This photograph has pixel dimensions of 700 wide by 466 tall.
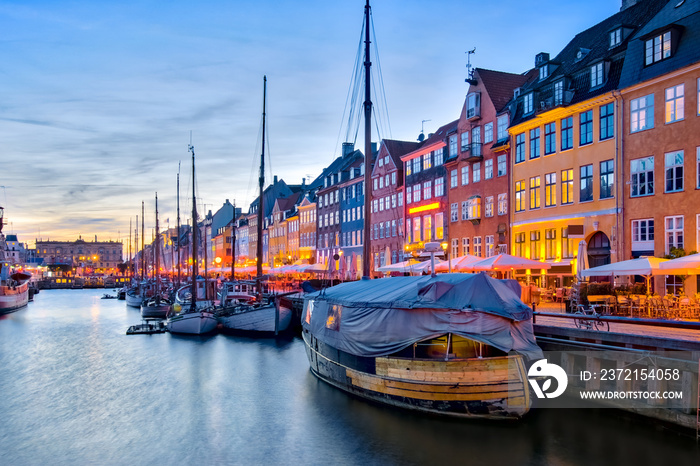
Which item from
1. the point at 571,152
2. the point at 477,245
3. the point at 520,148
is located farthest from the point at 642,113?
the point at 477,245

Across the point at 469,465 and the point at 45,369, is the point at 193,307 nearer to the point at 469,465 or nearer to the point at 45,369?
Result: the point at 45,369

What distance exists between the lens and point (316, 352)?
1091 inches

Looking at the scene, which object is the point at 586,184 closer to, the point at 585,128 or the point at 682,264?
the point at 585,128

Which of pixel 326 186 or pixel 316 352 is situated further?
pixel 326 186

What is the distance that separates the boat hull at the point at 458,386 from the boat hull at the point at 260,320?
23823 mm

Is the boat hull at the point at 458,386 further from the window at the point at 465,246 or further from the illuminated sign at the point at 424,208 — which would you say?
the illuminated sign at the point at 424,208

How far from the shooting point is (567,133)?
36750 mm

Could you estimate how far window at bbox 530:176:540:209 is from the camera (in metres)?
39.5

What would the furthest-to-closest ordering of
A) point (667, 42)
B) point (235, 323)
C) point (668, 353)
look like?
point (235, 323) → point (667, 42) → point (668, 353)

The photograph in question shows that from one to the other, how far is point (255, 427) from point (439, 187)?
34772mm

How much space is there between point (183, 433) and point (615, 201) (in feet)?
78.2

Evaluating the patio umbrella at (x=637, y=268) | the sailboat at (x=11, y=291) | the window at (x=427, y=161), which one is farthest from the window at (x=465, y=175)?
the sailboat at (x=11, y=291)

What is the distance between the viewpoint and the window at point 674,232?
29047mm

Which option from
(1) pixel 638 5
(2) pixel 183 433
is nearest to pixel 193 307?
(2) pixel 183 433
